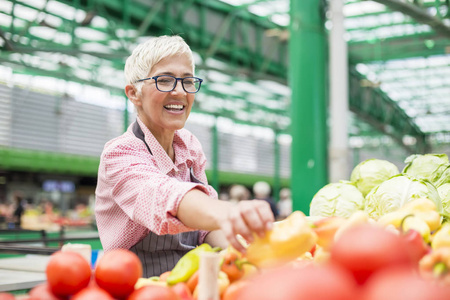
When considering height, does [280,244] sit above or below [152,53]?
below

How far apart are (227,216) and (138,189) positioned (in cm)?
45

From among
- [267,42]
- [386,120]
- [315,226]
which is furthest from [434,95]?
[315,226]

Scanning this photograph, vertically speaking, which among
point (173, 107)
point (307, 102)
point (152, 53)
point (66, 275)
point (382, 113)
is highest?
point (382, 113)

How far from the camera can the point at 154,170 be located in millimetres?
1630

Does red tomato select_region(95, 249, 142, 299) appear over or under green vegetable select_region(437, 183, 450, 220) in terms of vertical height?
under

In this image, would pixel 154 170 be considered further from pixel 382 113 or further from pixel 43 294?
pixel 382 113

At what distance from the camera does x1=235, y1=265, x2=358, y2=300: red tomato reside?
699 millimetres

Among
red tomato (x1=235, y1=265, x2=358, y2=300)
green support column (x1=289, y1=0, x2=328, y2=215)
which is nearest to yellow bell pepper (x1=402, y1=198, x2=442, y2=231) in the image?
red tomato (x1=235, y1=265, x2=358, y2=300)

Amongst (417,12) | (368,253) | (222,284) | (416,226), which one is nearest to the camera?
(368,253)

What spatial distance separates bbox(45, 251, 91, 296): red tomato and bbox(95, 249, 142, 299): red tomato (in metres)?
0.04

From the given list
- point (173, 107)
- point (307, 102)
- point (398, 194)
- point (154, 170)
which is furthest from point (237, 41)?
point (154, 170)

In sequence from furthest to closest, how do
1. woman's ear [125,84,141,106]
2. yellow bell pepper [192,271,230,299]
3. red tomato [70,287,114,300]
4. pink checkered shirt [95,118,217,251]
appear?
woman's ear [125,84,141,106] → pink checkered shirt [95,118,217,251] → yellow bell pepper [192,271,230,299] → red tomato [70,287,114,300]

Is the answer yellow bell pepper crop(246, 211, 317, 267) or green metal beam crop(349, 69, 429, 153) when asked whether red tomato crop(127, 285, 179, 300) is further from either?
green metal beam crop(349, 69, 429, 153)

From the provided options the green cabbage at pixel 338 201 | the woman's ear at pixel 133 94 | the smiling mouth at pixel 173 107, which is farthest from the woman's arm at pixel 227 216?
the green cabbage at pixel 338 201
